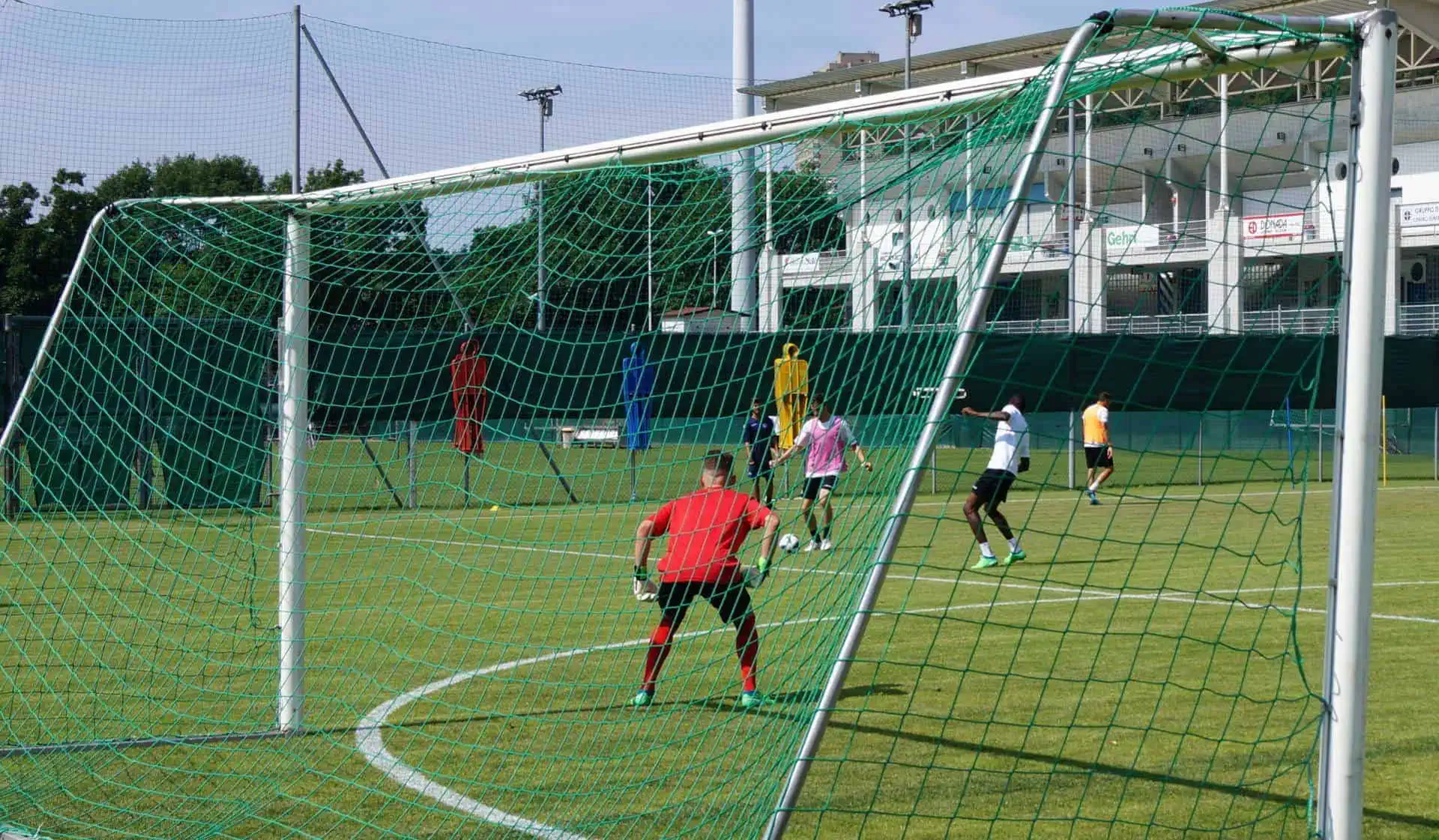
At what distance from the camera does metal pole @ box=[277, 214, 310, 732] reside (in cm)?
722

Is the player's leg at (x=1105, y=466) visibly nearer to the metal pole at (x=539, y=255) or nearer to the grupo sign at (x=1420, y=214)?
the metal pole at (x=539, y=255)

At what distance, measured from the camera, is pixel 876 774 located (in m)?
6.25

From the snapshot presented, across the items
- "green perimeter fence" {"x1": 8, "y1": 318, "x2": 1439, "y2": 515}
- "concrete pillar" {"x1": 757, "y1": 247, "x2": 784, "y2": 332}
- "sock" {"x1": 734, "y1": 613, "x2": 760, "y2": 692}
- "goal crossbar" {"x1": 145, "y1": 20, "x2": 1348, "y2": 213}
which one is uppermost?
"goal crossbar" {"x1": 145, "y1": 20, "x2": 1348, "y2": 213}

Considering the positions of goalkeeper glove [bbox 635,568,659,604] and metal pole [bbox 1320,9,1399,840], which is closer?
metal pole [bbox 1320,9,1399,840]

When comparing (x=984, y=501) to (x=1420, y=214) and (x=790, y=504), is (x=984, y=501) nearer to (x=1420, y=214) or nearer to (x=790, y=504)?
(x=790, y=504)

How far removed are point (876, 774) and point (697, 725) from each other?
1267 mm

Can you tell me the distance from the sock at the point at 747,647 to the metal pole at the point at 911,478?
3.38 m

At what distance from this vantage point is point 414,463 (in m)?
13.6

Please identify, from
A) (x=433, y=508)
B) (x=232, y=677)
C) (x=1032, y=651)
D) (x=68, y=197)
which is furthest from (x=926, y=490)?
(x=232, y=677)

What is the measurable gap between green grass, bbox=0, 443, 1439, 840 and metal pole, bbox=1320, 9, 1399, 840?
0.33 meters

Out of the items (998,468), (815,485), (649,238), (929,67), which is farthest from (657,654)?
(929,67)

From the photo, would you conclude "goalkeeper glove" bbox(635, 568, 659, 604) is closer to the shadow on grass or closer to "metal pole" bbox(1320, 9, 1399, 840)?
the shadow on grass

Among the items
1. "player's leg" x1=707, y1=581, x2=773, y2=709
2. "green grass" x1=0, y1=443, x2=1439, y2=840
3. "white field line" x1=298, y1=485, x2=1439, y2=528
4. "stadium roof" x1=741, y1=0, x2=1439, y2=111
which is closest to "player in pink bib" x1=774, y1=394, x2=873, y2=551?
"white field line" x1=298, y1=485, x2=1439, y2=528

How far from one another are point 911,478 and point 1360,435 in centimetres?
144
